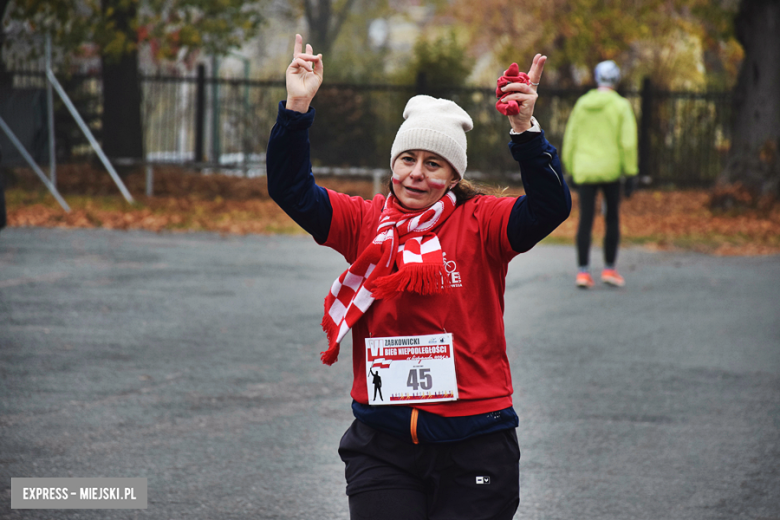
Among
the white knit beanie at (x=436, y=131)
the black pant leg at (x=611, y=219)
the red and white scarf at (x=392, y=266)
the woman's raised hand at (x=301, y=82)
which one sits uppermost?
the woman's raised hand at (x=301, y=82)

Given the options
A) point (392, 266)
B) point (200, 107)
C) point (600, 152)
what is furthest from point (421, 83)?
point (392, 266)

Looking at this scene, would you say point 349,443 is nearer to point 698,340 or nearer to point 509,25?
point 698,340

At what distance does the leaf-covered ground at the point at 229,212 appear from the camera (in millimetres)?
13508

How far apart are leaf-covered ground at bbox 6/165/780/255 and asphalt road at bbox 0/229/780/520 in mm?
3545

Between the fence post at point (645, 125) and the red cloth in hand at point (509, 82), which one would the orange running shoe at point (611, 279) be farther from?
the fence post at point (645, 125)

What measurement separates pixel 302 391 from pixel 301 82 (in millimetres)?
3221

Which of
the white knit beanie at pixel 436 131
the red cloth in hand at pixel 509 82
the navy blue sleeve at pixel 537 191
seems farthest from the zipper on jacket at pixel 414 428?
the red cloth in hand at pixel 509 82

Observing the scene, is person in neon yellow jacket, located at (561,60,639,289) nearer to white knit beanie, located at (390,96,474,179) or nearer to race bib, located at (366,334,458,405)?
white knit beanie, located at (390,96,474,179)

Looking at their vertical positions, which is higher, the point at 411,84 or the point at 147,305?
the point at 411,84

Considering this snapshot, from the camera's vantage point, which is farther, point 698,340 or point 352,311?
point 698,340

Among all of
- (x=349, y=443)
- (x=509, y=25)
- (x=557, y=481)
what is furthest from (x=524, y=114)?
(x=509, y=25)

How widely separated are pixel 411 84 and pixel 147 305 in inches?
573

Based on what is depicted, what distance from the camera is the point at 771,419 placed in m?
5.15

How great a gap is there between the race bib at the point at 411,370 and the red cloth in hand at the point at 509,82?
631mm
